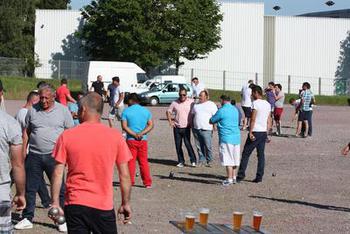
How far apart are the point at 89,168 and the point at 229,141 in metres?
8.53

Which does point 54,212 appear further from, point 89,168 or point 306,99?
point 306,99

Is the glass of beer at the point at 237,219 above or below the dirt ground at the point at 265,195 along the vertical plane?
above

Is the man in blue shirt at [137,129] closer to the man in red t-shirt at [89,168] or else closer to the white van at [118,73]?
the man in red t-shirt at [89,168]

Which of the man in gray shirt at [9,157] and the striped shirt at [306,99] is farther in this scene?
the striped shirt at [306,99]

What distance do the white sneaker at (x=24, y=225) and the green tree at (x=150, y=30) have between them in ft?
161

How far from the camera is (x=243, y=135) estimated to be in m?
25.3

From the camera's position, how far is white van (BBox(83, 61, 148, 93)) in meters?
49.2

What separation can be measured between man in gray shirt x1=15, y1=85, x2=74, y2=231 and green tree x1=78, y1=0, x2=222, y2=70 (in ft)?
160

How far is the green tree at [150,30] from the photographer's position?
196 ft

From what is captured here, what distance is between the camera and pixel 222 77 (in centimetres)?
6925

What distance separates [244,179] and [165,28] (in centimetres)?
4596

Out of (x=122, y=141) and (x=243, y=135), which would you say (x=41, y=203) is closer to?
(x=122, y=141)

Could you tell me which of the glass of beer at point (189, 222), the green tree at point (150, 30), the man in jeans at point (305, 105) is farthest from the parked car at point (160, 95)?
the glass of beer at point (189, 222)

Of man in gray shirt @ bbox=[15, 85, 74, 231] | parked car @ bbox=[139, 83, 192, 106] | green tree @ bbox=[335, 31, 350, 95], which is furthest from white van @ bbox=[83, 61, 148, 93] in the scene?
man in gray shirt @ bbox=[15, 85, 74, 231]
